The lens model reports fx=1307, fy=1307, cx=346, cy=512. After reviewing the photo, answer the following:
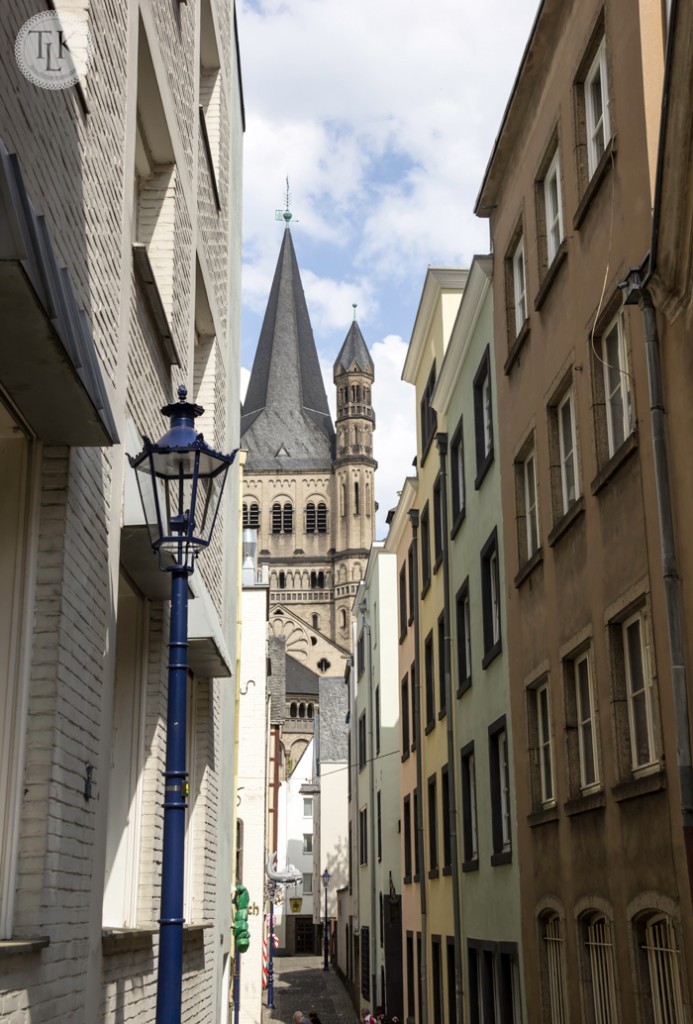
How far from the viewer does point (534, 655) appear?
46.1 ft

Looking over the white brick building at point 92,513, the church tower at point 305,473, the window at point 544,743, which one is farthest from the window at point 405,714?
the church tower at point 305,473

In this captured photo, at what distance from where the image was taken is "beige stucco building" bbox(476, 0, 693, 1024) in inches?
391

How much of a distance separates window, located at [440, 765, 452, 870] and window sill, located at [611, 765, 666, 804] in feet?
33.6

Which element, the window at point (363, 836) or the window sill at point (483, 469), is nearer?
the window sill at point (483, 469)

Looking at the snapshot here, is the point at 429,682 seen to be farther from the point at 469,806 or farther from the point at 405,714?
the point at 469,806

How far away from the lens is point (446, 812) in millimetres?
21125

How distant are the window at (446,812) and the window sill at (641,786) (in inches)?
403

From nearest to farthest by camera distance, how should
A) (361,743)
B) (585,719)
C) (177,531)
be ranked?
(177,531)
(585,719)
(361,743)

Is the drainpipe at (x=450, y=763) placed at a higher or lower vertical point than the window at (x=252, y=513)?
lower

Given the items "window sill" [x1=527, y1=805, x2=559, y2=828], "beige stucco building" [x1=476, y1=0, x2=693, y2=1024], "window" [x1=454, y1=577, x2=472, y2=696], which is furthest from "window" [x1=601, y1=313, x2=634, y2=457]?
"window" [x1=454, y1=577, x2=472, y2=696]

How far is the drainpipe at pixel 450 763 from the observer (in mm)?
18828

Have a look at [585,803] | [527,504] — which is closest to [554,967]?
[585,803]

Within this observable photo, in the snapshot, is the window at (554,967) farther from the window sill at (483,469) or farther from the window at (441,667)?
the window at (441,667)

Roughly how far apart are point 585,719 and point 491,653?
451 cm
